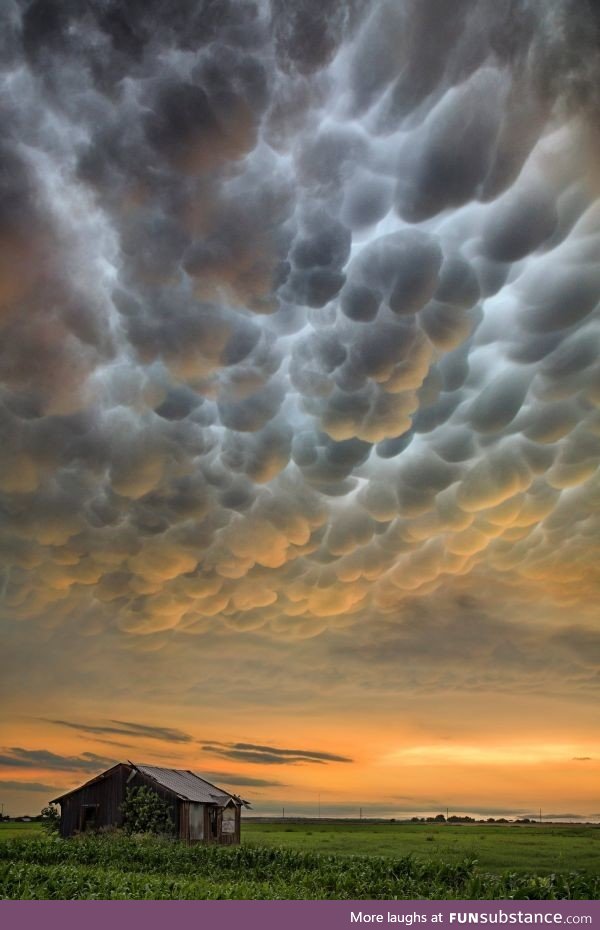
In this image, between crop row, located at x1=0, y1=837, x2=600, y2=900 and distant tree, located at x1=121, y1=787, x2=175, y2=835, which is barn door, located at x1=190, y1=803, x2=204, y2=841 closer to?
distant tree, located at x1=121, y1=787, x2=175, y2=835

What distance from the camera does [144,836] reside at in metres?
47.0

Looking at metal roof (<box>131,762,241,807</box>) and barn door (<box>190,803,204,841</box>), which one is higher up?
metal roof (<box>131,762,241,807</box>)

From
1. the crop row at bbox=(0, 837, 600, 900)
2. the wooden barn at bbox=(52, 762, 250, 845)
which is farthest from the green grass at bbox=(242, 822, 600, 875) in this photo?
the crop row at bbox=(0, 837, 600, 900)

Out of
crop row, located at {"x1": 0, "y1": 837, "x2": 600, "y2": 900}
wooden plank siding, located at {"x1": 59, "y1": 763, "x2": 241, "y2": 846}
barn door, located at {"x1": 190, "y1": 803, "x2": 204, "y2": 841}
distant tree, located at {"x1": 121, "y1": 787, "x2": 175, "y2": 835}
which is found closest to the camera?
crop row, located at {"x1": 0, "y1": 837, "x2": 600, "y2": 900}

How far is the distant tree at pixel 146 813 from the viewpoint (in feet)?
162

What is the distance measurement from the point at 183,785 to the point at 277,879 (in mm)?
25293

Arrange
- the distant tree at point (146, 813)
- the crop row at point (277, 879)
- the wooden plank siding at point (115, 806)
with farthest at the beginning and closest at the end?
the wooden plank siding at point (115, 806) < the distant tree at point (146, 813) < the crop row at point (277, 879)

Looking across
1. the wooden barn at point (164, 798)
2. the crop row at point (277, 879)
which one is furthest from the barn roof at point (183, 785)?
the crop row at point (277, 879)

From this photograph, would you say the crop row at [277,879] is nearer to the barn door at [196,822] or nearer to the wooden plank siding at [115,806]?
the wooden plank siding at [115,806]

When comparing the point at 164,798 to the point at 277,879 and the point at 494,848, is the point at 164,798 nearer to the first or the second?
the point at 277,879

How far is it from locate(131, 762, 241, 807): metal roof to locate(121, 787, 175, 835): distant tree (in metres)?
1.13

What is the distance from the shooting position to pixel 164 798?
51156mm

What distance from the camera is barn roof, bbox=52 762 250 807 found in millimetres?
52250
